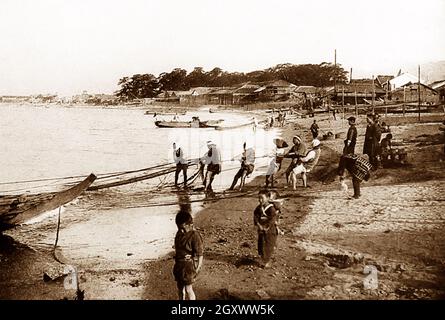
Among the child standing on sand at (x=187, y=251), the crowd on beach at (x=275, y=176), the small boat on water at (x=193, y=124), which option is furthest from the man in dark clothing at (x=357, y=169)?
the small boat on water at (x=193, y=124)

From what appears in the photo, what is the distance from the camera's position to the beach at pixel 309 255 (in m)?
5.21

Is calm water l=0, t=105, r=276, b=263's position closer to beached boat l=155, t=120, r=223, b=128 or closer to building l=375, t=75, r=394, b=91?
beached boat l=155, t=120, r=223, b=128

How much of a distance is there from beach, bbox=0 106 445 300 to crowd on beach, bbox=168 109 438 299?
0.37 metres

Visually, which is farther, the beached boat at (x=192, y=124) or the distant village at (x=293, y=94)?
the beached boat at (x=192, y=124)

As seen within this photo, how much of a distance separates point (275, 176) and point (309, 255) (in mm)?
4398

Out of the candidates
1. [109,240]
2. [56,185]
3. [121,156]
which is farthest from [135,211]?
[121,156]

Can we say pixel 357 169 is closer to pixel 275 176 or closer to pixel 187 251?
pixel 275 176

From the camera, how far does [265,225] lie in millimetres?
5578

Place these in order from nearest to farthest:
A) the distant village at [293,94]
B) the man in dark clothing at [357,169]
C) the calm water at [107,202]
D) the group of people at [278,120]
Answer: the calm water at [107,202] < the man in dark clothing at [357,169] < the distant village at [293,94] < the group of people at [278,120]

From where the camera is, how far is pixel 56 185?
40.1 ft

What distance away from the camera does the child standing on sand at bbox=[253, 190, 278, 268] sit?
5.55 m

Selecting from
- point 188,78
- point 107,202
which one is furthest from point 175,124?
point 188,78

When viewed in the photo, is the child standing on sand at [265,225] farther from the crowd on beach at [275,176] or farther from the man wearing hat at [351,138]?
the man wearing hat at [351,138]
